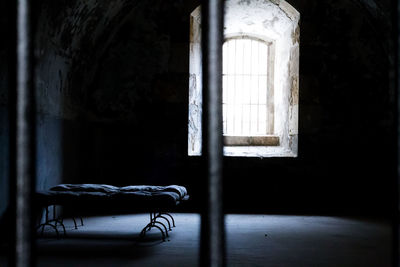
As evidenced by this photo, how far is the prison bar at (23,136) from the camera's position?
74 centimetres

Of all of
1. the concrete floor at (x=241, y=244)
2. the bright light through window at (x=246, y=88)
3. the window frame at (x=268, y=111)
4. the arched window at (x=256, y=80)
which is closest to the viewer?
the concrete floor at (x=241, y=244)

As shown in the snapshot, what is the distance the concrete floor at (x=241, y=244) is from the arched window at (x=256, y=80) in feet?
5.10

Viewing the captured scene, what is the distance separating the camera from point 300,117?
6473 mm

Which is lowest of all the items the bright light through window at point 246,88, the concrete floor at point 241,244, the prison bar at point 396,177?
the concrete floor at point 241,244

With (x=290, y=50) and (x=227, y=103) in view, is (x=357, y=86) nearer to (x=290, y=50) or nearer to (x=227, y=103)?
(x=290, y=50)

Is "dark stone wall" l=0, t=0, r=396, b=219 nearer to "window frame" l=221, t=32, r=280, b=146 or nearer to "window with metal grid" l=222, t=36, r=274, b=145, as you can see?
"window frame" l=221, t=32, r=280, b=146

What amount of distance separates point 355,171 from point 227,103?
7.61ft

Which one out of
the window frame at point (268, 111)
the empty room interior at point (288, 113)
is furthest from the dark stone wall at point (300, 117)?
the window frame at point (268, 111)

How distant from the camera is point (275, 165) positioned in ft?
21.2

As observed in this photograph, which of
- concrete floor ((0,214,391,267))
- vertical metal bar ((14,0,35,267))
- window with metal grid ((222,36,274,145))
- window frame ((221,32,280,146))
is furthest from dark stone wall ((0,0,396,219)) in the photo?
vertical metal bar ((14,0,35,267))

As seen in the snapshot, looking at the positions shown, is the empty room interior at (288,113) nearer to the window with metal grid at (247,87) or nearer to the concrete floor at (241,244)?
the window with metal grid at (247,87)

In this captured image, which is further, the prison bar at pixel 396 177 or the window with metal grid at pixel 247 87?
the window with metal grid at pixel 247 87

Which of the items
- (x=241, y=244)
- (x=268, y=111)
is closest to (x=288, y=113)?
(x=268, y=111)

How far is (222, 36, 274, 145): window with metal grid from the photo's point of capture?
7290 millimetres
